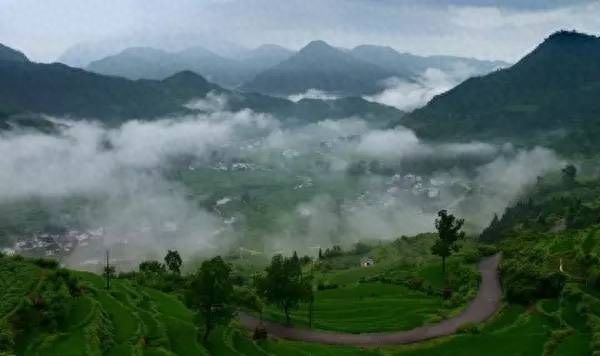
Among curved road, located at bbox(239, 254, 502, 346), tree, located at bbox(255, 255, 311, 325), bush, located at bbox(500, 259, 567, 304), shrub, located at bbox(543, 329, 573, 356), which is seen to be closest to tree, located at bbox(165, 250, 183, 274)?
curved road, located at bbox(239, 254, 502, 346)

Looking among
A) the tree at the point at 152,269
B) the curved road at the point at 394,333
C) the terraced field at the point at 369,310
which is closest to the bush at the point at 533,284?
the curved road at the point at 394,333

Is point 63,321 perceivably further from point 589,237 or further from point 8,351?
point 589,237

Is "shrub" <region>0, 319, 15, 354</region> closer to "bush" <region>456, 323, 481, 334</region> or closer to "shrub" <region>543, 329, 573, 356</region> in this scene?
"bush" <region>456, 323, 481, 334</region>

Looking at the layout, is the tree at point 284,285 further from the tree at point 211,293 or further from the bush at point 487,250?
the bush at point 487,250

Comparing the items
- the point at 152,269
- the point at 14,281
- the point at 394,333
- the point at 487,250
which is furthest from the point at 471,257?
the point at 14,281

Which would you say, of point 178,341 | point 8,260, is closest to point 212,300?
point 178,341
